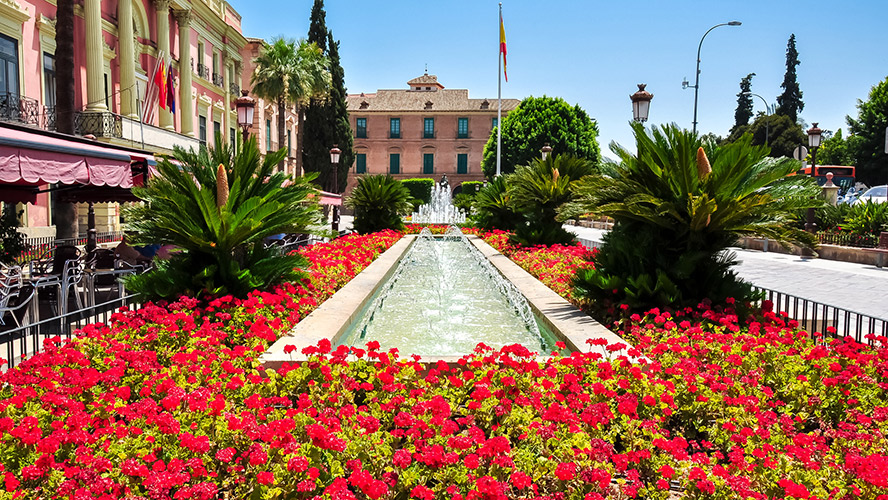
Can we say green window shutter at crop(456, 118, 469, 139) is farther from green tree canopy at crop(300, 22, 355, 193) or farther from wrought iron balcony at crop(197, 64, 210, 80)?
wrought iron balcony at crop(197, 64, 210, 80)

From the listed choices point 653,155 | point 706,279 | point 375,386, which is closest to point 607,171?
point 653,155

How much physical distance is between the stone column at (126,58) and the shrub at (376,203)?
9.88 m

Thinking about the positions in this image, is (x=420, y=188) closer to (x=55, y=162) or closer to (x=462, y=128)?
(x=462, y=128)

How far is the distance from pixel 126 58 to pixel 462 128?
40548 mm

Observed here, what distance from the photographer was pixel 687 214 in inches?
255

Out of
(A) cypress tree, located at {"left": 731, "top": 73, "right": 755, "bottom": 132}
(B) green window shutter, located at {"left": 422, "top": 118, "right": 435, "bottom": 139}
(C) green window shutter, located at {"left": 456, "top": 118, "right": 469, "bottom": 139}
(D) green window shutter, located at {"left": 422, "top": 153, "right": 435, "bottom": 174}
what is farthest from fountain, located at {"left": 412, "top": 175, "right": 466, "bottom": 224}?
(A) cypress tree, located at {"left": 731, "top": 73, "right": 755, "bottom": 132}

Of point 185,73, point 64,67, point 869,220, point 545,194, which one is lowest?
point 869,220

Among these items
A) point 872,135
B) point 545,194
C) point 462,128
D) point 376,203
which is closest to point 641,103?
point 545,194

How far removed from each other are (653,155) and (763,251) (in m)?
14.9

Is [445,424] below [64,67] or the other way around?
below

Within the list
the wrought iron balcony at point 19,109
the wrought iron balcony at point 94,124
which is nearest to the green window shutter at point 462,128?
the wrought iron balcony at point 94,124

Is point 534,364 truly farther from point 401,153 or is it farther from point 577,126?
point 401,153

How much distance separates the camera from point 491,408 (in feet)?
11.5

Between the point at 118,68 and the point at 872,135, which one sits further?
the point at 872,135
